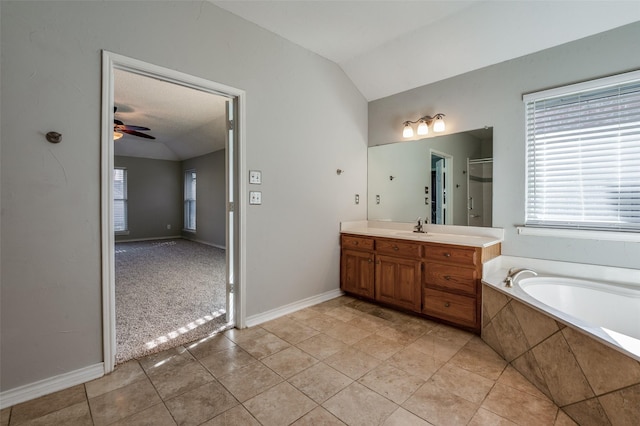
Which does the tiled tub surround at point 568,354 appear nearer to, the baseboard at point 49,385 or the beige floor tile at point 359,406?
the beige floor tile at point 359,406

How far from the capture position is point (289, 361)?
2.05 meters

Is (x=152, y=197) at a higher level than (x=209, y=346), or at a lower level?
higher

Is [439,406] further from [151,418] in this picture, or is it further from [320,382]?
[151,418]

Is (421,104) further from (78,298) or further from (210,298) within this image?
(78,298)

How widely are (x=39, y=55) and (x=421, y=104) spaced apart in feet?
10.6

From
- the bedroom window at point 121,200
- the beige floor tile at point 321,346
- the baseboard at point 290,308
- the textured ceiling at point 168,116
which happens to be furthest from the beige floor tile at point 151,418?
the bedroom window at point 121,200

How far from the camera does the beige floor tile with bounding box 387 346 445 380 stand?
6.31 feet

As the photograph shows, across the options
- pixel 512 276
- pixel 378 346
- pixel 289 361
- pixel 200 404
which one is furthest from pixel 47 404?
pixel 512 276

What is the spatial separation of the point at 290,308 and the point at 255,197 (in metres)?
1.18

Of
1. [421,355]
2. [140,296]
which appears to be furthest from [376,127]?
[140,296]

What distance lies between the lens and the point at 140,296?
3.39 m

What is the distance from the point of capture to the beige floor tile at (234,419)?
1.48 meters

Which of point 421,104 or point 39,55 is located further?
point 421,104

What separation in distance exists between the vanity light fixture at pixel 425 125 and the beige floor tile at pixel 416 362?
2230 millimetres
